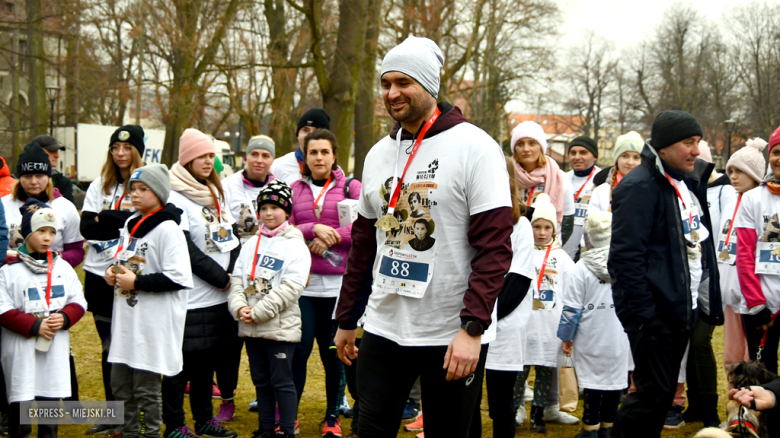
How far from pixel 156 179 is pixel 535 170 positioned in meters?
3.06

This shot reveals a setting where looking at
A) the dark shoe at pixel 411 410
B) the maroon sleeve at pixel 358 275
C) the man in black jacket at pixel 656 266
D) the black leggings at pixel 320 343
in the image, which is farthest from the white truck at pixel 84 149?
the maroon sleeve at pixel 358 275

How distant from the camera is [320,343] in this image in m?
5.53

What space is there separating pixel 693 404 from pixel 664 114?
2.84m

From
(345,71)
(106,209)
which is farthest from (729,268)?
(345,71)

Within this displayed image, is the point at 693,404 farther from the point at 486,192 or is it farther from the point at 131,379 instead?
the point at 131,379

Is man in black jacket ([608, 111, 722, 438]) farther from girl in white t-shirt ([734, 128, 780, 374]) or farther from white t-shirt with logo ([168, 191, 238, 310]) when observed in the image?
white t-shirt with logo ([168, 191, 238, 310])

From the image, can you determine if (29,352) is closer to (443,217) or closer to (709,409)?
(443,217)

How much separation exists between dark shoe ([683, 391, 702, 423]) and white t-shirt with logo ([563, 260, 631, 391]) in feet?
3.39

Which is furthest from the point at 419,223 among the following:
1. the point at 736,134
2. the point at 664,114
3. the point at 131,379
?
the point at 736,134

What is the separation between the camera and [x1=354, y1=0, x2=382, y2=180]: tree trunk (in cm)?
1446

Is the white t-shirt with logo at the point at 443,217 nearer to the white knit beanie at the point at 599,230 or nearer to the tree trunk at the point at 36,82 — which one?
the white knit beanie at the point at 599,230

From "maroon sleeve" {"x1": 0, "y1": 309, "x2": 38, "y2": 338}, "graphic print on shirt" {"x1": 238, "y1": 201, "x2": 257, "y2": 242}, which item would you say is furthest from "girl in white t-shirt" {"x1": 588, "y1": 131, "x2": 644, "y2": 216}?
"maroon sleeve" {"x1": 0, "y1": 309, "x2": 38, "y2": 338}

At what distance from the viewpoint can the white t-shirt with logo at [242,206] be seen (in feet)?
19.4

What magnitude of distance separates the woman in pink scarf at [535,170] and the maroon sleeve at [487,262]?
3.23 m
